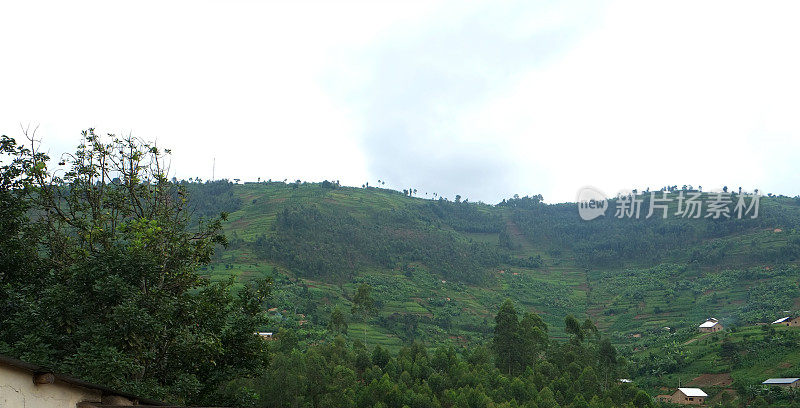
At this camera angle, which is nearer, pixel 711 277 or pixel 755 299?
pixel 755 299

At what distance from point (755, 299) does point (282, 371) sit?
75550 mm

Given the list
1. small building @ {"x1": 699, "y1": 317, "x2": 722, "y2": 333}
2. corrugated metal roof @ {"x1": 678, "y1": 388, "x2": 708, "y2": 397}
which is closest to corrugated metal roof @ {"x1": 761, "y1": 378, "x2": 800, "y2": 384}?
corrugated metal roof @ {"x1": 678, "y1": 388, "x2": 708, "y2": 397}

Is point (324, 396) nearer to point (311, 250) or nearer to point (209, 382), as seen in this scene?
point (209, 382)

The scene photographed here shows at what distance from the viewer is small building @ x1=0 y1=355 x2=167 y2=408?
5.89 meters

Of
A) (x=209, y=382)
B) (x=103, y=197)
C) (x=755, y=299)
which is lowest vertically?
(x=755, y=299)

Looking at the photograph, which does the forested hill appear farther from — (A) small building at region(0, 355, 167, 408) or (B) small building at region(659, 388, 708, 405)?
(A) small building at region(0, 355, 167, 408)

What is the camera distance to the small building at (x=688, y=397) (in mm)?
46625

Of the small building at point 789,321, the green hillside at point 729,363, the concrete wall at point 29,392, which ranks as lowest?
the green hillside at point 729,363

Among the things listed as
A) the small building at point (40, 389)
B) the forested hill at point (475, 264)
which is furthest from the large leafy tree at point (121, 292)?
the forested hill at point (475, 264)

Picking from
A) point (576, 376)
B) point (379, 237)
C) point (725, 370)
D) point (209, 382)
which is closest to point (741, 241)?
point (725, 370)

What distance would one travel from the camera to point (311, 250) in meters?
86.8

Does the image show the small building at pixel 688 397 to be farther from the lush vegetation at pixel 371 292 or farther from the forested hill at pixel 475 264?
the forested hill at pixel 475 264

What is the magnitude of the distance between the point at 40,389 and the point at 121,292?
460cm

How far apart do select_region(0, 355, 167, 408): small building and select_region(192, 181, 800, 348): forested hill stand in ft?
159
